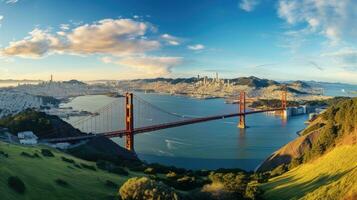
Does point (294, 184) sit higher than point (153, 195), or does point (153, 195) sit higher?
point (153, 195)

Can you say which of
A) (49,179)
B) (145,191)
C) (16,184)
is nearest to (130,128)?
(49,179)

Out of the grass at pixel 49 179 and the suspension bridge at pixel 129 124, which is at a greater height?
the grass at pixel 49 179

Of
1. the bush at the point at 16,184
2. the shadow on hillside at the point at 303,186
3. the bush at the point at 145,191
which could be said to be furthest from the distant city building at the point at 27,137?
the shadow on hillside at the point at 303,186

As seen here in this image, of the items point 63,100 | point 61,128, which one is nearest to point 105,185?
point 61,128

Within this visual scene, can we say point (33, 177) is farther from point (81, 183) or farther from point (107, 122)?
point (107, 122)

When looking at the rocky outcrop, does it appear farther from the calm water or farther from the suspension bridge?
the suspension bridge

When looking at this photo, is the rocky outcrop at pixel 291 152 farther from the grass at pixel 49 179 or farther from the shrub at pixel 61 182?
the shrub at pixel 61 182

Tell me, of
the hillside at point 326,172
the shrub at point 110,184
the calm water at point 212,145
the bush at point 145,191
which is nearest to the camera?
the bush at point 145,191
